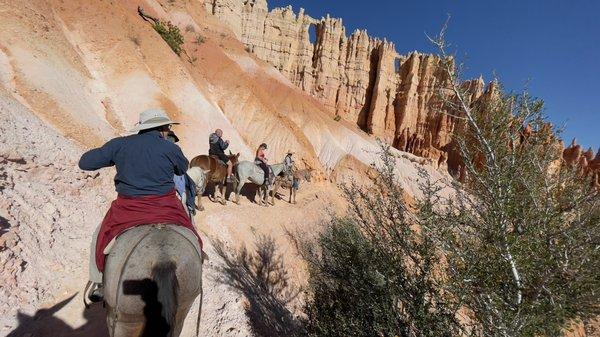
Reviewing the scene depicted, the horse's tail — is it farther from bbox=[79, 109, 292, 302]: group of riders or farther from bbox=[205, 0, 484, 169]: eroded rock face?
bbox=[205, 0, 484, 169]: eroded rock face

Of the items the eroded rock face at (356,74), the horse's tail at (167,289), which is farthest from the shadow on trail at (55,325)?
the eroded rock face at (356,74)

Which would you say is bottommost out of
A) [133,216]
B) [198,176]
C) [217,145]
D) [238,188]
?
[238,188]

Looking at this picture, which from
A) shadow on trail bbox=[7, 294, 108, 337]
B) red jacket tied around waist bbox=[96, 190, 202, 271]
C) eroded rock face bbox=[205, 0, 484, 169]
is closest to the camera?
red jacket tied around waist bbox=[96, 190, 202, 271]

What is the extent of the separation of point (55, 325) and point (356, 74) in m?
55.0

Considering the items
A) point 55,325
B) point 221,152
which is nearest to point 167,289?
point 55,325

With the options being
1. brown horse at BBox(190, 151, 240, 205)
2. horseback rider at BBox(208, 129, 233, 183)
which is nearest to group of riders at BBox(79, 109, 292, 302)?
brown horse at BBox(190, 151, 240, 205)

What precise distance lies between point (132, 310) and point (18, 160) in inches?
245

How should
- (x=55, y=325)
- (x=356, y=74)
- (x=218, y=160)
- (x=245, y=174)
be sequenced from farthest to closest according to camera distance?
(x=356, y=74)
(x=245, y=174)
(x=218, y=160)
(x=55, y=325)

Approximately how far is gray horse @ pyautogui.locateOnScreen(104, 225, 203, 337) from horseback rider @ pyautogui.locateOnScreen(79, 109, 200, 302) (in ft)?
0.64

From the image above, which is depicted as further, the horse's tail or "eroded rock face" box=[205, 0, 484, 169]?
"eroded rock face" box=[205, 0, 484, 169]

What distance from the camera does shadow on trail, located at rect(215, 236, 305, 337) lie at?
7.23 meters

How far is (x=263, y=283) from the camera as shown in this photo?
35.7 ft

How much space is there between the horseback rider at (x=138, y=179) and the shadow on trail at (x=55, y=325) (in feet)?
6.59

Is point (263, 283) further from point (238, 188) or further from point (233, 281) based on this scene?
point (238, 188)
